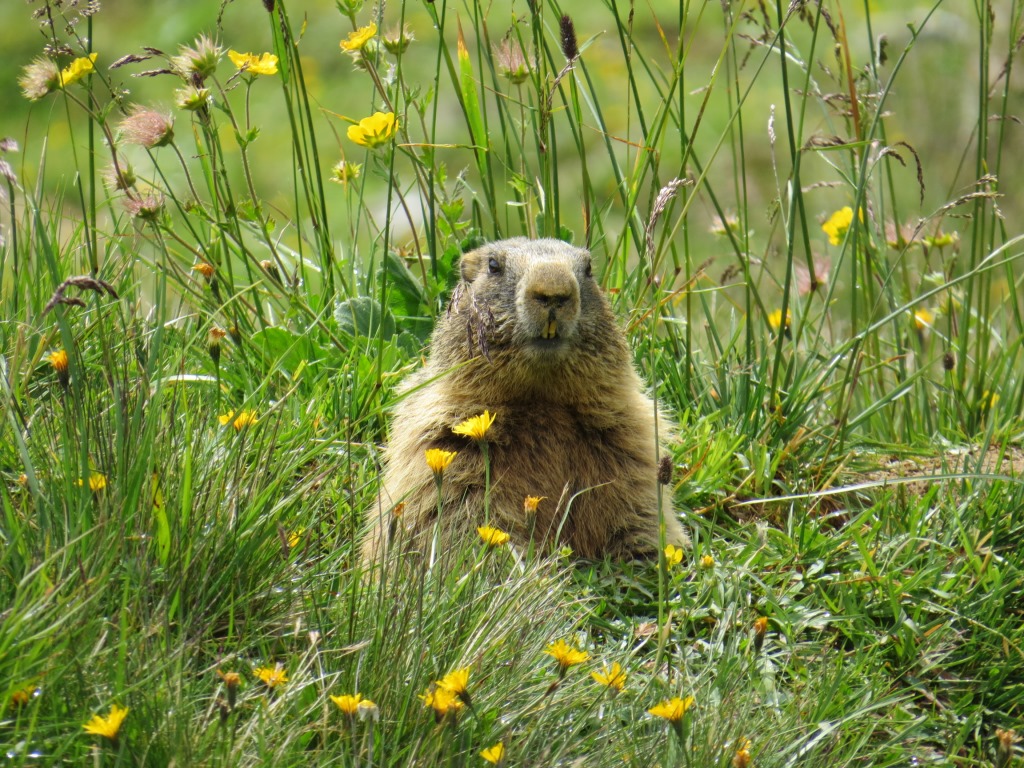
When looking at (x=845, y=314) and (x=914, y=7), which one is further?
(x=914, y=7)

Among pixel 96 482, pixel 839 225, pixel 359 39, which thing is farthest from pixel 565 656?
pixel 839 225

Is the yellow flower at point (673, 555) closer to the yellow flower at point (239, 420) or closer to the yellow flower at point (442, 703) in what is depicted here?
the yellow flower at point (442, 703)

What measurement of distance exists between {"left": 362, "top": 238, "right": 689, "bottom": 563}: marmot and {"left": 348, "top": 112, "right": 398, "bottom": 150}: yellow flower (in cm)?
51

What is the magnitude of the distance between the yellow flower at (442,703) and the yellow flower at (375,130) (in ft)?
6.74

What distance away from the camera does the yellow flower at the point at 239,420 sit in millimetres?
2797

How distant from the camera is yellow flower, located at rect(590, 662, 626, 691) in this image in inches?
91.5

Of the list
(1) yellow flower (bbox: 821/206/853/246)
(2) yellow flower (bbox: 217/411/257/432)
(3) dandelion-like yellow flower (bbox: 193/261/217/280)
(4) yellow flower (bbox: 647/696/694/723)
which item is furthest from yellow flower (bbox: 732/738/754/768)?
(1) yellow flower (bbox: 821/206/853/246)

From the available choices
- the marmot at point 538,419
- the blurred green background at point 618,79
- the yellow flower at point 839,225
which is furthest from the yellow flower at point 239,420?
the blurred green background at point 618,79

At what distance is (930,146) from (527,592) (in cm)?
728

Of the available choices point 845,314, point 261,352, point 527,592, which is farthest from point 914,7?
point 527,592

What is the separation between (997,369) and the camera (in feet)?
14.1

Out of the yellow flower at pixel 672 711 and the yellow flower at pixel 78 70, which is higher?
the yellow flower at pixel 78 70

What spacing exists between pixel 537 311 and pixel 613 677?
1.24 m

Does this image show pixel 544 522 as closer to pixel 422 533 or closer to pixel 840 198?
pixel 422 533
